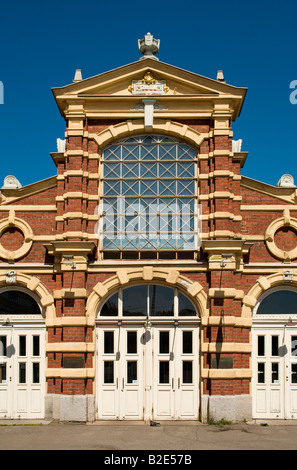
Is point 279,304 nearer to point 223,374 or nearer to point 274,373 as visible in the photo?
point 274,373

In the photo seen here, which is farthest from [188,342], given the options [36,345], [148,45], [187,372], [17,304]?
[148,45]

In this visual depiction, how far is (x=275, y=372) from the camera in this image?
16031 millimetres

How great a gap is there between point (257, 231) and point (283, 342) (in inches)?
116

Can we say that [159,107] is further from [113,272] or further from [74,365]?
[74,365]

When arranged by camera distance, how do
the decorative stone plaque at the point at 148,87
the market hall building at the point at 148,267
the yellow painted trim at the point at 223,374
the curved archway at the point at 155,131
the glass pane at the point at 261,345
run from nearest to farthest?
the yellow painted trim at the point at 223,374
the market hall building at the point at 148,267
the glass pane at the point at 261,345
the curved archway at the point at 155,131
the decorative stone plaque at the point at 148,87

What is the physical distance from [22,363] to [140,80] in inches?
320

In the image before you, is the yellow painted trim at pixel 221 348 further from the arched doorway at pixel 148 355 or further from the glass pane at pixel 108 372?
the glass pane at pixel 108 372

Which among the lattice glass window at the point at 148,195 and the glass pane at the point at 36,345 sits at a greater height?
the lattice glass window at the point at 148,195

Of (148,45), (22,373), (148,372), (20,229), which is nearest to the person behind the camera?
(148,372)

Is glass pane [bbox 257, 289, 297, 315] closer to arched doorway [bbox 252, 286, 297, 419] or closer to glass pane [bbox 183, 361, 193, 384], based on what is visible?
arched doorway [bbox 252, 286, 297, 419]

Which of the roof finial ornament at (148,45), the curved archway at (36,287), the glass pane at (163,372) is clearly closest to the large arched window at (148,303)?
the glass pane at (163,372)

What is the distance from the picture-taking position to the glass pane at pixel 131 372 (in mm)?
15867

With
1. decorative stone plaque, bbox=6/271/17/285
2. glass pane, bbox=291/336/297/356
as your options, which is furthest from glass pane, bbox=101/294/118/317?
glass pane, bbox=291/336/297/356

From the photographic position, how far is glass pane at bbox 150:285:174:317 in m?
16.1
